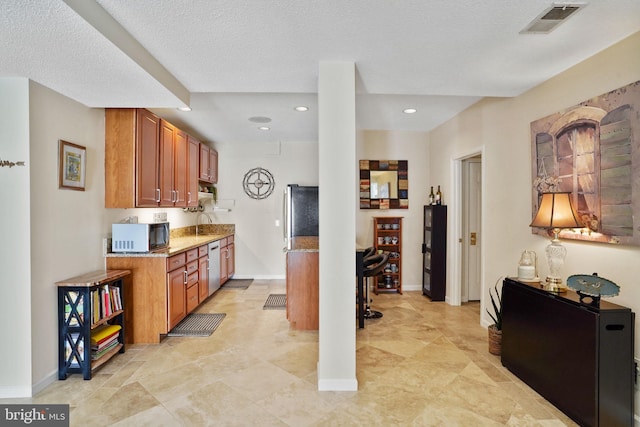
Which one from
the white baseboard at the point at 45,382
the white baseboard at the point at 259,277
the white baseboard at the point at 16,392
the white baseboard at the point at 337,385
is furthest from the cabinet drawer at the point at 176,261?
the white baseboard at the point at 259,277

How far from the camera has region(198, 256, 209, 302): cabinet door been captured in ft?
13.6

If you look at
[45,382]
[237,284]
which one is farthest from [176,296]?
[237,284]

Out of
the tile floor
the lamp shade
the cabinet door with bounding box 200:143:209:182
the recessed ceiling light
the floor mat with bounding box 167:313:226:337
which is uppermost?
the recessed ceiling light

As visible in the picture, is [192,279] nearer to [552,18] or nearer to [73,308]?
[73,308]

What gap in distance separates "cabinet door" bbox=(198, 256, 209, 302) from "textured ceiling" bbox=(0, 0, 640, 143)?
2.10 meters

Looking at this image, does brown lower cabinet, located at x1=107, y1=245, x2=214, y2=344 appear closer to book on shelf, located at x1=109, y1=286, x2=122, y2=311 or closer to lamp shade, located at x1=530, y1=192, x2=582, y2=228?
book on shelf, located at x1=109, y1=286, x2=122, y2=311

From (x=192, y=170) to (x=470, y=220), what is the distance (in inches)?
156

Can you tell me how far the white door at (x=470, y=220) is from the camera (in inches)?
178

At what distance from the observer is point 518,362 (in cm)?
254

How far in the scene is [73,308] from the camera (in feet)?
8.38

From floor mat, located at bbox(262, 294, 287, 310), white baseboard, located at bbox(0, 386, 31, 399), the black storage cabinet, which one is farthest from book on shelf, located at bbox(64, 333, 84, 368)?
the black storage cabinet

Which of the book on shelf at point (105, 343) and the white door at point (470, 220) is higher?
the white door at point (470, 220)

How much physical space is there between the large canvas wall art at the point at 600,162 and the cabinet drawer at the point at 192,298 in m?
3.73

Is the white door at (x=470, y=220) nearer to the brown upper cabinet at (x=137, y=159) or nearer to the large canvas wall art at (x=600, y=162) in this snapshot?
the large canvas wall art at (x=600, y=162)
